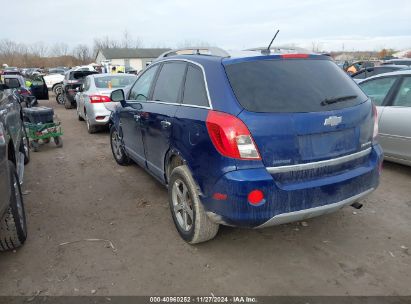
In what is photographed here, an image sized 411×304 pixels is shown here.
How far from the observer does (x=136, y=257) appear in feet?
10.7

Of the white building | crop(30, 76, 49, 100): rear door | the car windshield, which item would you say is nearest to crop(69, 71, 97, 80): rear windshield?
crop(30, 76, 49, 100): rear door

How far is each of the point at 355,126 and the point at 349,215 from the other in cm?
138

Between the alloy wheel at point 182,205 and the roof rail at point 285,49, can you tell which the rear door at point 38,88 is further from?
the roof rail at point 285,49

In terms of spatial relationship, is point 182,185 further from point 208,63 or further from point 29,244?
point 29,244

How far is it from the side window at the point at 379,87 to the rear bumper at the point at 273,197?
10.5ft

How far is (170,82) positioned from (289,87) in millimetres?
1419

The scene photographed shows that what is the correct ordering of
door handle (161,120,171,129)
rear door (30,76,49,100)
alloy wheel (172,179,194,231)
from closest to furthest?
alloy wheel (172,179,194,231) < door handle (161,120,171,129) < rear door (30,76,49,100)

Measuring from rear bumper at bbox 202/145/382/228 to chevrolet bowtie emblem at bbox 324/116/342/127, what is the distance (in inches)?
→ 16.3

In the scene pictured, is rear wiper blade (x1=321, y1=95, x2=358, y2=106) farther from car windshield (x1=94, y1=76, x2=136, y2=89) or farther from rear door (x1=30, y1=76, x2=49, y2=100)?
rear door (x1=30, y1=76, x2=49, y2=100)

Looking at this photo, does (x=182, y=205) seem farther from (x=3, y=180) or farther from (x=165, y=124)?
(x=3, y=180)

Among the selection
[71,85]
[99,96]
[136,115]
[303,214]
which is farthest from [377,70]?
[71,85]

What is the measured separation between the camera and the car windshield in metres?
9.02

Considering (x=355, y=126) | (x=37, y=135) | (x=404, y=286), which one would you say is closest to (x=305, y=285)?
(x=404, y=286)

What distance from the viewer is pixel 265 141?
2697 mm
